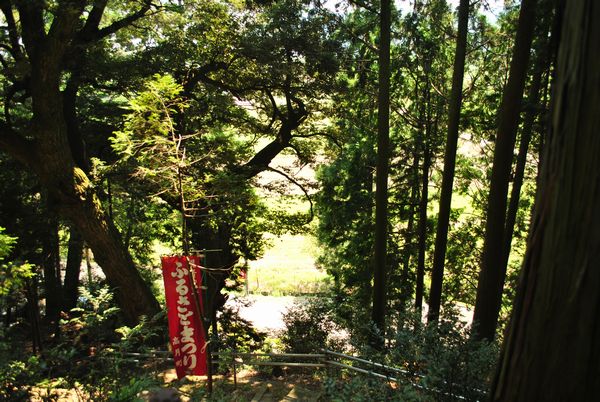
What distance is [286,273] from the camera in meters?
34.2

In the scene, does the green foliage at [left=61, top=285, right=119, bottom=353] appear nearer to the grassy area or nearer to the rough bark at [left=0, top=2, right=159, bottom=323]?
the rough bark at [left=0, top=2, right=159, bottom=323]

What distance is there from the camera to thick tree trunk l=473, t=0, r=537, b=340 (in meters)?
5.86

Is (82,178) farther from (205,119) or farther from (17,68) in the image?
(205,119)

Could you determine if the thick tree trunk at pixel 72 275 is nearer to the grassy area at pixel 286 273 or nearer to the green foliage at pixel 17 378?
the green foliage at pixel 17 378

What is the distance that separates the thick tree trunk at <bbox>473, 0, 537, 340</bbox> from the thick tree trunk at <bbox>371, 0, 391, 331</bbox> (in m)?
2.02

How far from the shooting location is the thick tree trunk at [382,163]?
790cm

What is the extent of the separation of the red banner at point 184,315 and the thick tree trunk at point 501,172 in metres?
4.11

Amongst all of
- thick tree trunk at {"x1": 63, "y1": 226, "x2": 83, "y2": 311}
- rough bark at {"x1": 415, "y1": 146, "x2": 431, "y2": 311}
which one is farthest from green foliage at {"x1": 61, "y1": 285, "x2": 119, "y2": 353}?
thick tree trunk at {"x1": 63, "y1": 226, "x2": 83, "y2": 311}

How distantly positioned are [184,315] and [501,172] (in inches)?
207

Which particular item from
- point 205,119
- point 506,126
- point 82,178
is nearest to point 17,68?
point 82,178

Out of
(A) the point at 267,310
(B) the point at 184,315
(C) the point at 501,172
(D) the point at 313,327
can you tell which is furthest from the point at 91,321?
(A) the point at 267,310

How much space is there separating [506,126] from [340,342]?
271 inches

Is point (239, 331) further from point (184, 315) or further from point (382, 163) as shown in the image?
point (382, 163)

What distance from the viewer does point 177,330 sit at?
20.4 feet
